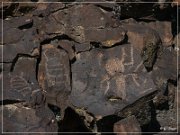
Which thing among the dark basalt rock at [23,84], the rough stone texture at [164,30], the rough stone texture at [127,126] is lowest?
the rough stone texture at [127,126]

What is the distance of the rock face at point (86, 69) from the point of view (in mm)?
4387

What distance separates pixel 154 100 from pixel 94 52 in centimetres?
75

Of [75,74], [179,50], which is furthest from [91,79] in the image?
[179,50]

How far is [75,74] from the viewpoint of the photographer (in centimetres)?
449

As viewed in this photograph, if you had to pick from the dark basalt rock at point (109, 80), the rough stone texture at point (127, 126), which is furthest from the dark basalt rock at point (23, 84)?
the rough stone texture at point (127, 126)

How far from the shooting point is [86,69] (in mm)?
4496

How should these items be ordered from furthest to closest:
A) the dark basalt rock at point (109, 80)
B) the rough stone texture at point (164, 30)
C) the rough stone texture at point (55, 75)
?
the rough stone texture at point (164, 30)
the rough stone texture at point (55, 75)
the dark basalt rock at point (109, 80)

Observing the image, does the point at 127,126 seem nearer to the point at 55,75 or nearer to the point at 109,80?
the point at 109,80

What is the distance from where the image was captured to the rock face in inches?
173

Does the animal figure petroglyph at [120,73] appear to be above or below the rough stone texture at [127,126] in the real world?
above

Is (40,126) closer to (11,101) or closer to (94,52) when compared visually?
(11,101)

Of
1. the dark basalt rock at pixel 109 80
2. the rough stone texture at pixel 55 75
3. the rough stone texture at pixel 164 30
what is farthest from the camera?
the rough stone texture at pixel 164 30

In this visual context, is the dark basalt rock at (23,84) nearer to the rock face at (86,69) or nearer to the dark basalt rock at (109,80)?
the rock face at (86,69)

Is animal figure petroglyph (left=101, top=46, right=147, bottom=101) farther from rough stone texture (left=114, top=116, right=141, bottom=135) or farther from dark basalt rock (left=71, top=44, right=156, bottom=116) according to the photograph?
rough stone texture (left=114, top=116, right=141, bottom=135)
